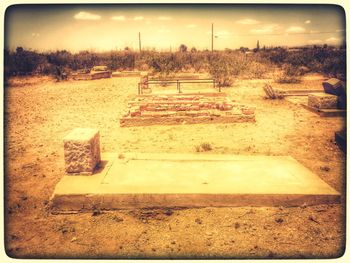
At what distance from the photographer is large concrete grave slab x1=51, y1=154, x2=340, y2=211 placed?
13.4 feet

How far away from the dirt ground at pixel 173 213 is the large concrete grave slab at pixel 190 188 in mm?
117

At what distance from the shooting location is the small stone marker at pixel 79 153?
14.6 ft

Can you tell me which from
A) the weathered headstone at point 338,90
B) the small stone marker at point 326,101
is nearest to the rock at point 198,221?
the small stone marker at point 326,101

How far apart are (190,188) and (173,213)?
1.24ft

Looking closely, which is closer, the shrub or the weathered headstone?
the shrub

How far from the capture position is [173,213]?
161 inches

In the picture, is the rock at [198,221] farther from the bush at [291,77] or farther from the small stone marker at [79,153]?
the bush at [291,77]

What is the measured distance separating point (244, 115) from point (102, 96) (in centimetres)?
600

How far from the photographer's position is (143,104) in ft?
29.1

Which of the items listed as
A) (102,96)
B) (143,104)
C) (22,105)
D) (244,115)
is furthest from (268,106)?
(22,105)

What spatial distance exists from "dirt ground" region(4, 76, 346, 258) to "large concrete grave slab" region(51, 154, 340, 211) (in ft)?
0.38

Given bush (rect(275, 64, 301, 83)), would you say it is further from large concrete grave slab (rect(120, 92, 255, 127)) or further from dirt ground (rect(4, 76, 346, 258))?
large concrete grave slab (rect(120, 92, 255, 127))

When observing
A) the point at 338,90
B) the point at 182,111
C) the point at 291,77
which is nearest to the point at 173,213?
the point at 182,111

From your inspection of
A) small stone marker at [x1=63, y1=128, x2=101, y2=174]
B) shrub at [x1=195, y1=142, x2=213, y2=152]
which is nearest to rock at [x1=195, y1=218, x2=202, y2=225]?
small stone marker at [x1=63, y1=128, x2=101, y2=174]
